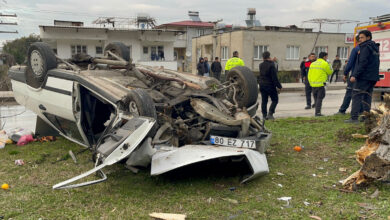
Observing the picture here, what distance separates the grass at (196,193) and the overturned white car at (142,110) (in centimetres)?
24

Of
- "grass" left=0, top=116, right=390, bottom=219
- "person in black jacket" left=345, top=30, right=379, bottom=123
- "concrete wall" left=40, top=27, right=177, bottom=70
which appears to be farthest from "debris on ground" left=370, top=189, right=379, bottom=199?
"concrete wall" left=40, top=27, right=177, bottom=70

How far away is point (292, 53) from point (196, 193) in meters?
25.5

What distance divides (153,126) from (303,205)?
163cm

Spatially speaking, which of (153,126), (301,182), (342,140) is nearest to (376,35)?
(342,140)

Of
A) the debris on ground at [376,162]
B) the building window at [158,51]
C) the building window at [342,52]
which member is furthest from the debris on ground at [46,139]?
the building window at [342,52]

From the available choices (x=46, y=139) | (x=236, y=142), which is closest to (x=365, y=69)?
(x=236, y=142)

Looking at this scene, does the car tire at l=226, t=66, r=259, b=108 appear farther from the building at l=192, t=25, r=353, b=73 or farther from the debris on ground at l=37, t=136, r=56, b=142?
the building at l=192, t=25, r=353, b=73

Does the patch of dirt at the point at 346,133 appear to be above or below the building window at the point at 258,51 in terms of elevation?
below

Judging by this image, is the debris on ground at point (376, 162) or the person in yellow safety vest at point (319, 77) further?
the person in yellow safety vest at point (319, 77)

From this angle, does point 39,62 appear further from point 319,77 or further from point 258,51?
point 258,51

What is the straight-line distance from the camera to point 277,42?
85.9 feet

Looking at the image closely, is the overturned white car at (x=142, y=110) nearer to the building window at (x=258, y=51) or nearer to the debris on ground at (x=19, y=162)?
the debris on ground at (x=19, y=162)

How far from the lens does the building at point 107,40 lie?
912 inches

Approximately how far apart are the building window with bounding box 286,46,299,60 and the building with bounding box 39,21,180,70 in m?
9.25
